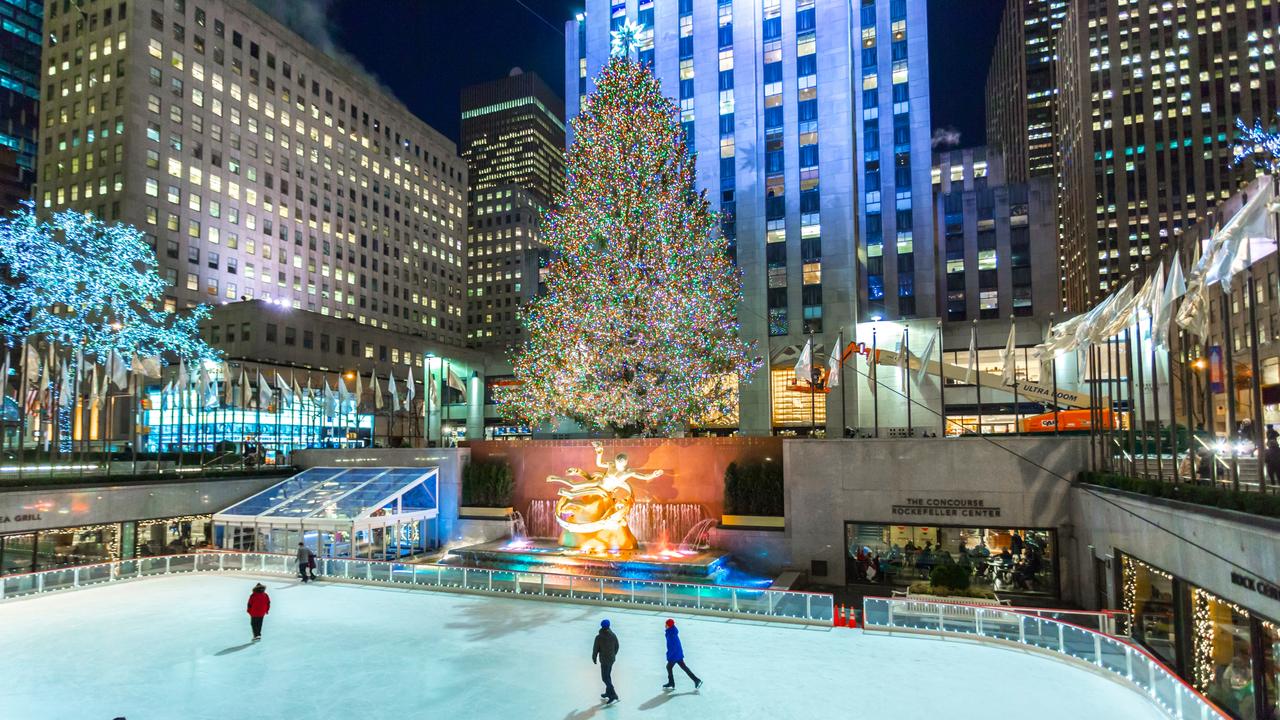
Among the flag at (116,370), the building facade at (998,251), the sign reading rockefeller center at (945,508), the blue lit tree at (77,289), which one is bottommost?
the sign reading rockefeller center at (945,508)

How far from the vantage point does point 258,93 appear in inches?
3524

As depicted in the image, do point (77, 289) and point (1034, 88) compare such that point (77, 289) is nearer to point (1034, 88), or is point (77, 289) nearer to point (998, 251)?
point (998, 251)

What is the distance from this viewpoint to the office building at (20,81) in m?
107

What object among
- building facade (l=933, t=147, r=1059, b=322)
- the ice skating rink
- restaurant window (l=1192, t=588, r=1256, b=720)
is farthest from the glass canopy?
building facade (l=933, t=147, r=1059, b=322)

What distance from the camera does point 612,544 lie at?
1065 inches

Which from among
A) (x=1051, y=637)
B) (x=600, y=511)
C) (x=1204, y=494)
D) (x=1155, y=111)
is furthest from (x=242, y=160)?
(x=1155, y=111)

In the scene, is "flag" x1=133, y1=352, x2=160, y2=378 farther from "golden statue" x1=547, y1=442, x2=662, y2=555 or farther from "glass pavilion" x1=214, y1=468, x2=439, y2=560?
"golden statue" x1=547, y1=442, x2=662, y2=555

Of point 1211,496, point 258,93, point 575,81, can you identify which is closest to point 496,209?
point 258,93

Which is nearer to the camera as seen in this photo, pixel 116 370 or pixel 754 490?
pixel 754 490

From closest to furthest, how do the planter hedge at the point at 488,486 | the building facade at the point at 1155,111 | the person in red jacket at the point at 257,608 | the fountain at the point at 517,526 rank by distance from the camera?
the person in red jacket at the point at 257,608 → the fountain at the point at 517,526 → the planter hedge at the point at 488,486 → the building facade at the point at 1155,111

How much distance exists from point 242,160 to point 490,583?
81636mm

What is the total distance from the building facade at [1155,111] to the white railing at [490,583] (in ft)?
391

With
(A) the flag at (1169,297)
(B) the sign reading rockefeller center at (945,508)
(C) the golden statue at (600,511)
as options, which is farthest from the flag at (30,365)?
(A) the flag at (1169,297)

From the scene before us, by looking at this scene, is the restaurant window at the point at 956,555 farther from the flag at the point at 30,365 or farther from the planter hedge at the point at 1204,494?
the flag at the point at 30,365
